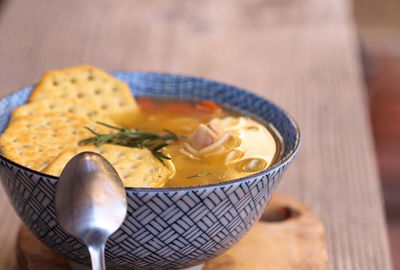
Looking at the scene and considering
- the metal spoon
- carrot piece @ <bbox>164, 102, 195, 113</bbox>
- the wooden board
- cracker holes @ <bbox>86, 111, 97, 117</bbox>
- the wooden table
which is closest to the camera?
the metal spoon

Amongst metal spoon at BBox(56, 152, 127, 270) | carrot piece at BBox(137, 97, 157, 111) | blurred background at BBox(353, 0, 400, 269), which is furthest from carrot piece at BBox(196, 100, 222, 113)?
blurred background at BBox(353, 0, 400, 269)

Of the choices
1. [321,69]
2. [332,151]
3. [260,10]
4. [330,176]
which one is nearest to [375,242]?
[330,176]

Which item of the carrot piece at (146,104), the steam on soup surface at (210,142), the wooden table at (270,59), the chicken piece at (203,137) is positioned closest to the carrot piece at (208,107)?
the steam on soup surface at (210,142)

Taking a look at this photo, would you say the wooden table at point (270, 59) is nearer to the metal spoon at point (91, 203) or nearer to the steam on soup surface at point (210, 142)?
the steam on soup surface at point (210, 142)

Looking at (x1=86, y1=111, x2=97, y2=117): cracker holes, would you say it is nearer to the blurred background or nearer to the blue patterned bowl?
the blue patterned bowl

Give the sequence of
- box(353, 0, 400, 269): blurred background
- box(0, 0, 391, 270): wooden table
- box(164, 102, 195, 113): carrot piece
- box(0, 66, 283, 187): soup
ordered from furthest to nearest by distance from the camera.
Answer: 1. box(353, 0, 400, 269): blurred background
2. box(0, 0, 391, 270): wooden table
3. box(164, 102, 195, 113): carrot piece
4. box(0, 66, 283, 187): soup

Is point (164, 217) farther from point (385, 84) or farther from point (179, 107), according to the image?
point (385, 84)

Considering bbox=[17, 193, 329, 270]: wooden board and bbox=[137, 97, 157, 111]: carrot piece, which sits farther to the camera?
bbox=[137, 97, 157, 111]: carrot piece
